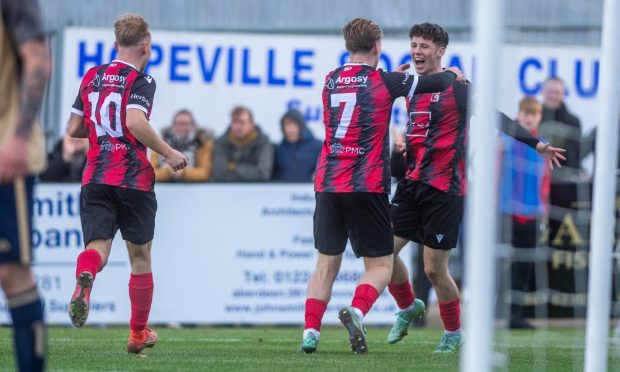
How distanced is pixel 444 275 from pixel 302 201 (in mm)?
4785

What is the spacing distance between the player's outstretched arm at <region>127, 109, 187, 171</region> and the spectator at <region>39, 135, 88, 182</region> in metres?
5.78

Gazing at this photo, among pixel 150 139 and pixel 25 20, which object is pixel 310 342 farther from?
pixel 25 20

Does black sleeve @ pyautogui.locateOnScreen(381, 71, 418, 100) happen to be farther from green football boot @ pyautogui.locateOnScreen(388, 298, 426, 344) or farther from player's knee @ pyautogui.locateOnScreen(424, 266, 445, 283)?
green football boot @ pyautogui.locateOnScreen(388, 298, 426, 344)

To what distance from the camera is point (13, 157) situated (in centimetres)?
470

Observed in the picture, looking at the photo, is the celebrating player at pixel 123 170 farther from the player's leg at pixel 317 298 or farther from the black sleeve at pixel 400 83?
the black sleeve at pixel 400 83

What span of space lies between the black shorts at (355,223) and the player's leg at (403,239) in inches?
26.1

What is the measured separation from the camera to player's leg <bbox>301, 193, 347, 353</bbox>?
867 centimetres

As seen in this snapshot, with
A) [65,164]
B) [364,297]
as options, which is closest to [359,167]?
[364,297]

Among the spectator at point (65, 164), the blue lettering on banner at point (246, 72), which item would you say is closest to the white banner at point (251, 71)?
the blue lettering on banner at point (246, 72)

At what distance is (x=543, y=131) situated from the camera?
47.9ft

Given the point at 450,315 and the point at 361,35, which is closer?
the point at 361,35

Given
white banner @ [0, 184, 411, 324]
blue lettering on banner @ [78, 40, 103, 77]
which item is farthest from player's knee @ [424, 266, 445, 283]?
blue lettering on banner @ [78, 40, 103, 77]

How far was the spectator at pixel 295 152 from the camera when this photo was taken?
14680 millimetres

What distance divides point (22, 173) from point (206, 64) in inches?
440
